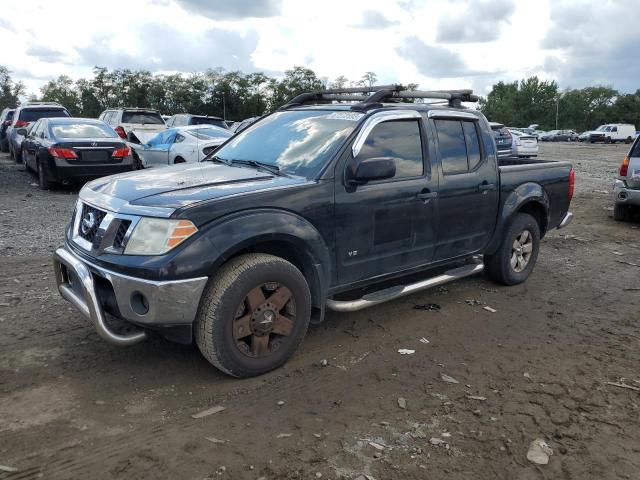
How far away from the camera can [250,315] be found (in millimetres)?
3680

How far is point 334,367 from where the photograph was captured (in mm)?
4047

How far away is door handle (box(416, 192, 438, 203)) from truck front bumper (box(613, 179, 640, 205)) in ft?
20.2

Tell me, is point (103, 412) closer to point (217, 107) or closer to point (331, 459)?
point (331, 459)

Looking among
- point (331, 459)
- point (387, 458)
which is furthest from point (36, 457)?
point (387, 458)

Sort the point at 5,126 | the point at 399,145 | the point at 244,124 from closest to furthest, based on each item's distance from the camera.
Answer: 1. the point at 399,145
2. the point at 244,124
3. the point at 5,126

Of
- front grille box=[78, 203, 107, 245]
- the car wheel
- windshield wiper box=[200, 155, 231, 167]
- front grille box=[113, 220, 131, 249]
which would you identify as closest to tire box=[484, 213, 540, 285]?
windshield wiper box=[200, 155, 231, 167]

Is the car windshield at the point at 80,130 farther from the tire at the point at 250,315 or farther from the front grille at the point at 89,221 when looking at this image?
the tire at the point at 250,315

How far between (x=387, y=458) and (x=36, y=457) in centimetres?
188

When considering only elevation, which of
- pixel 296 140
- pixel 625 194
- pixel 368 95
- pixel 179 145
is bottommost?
pixel 625 194

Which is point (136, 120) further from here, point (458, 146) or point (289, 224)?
point (289, 224)

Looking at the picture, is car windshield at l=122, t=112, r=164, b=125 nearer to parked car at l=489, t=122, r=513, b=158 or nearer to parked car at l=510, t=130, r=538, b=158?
parked car at l=489, t=122, r=513, b=158

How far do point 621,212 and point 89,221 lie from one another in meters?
9.35

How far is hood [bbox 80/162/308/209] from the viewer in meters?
3.57

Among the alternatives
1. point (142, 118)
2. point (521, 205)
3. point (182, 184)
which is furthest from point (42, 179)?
point (521, 205)
